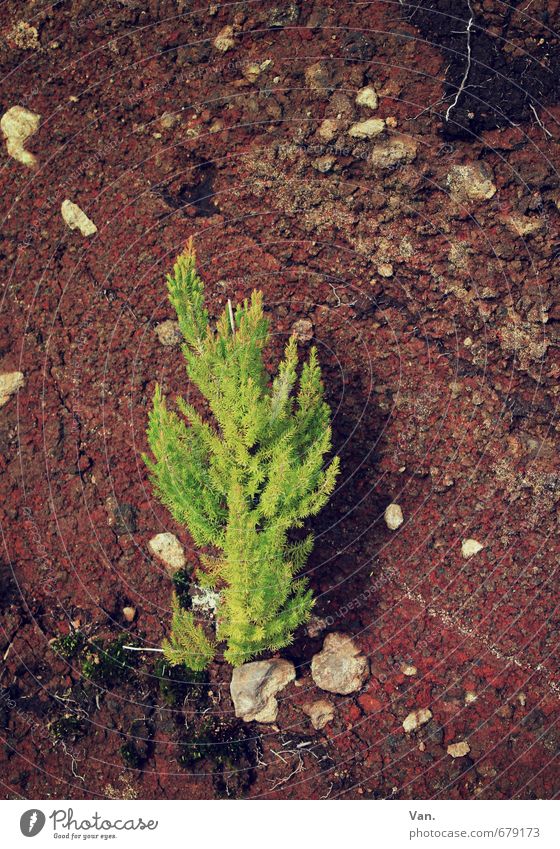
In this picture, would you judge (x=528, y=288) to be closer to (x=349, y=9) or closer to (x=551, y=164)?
(x=551, y=164)

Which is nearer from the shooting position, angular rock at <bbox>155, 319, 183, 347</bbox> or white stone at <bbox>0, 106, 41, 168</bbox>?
angular rock at <bbox>155, 319, 183, 347</bbox>

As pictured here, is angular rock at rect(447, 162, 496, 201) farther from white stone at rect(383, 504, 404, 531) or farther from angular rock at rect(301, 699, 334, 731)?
angular rock at rect(301, 699, 334, 731)

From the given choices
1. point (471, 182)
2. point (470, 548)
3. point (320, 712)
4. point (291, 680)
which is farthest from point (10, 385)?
point (471, 182)

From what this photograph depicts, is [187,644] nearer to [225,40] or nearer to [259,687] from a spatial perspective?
[259,687]

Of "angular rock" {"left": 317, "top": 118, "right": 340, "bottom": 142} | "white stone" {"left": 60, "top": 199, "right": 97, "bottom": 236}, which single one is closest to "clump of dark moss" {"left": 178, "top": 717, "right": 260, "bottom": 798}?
"white stone" {"left": 60, "top": 199, "right": 97, "bottom": 236}

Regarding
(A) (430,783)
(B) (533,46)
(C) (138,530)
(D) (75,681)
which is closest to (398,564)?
(A) (430,783)
